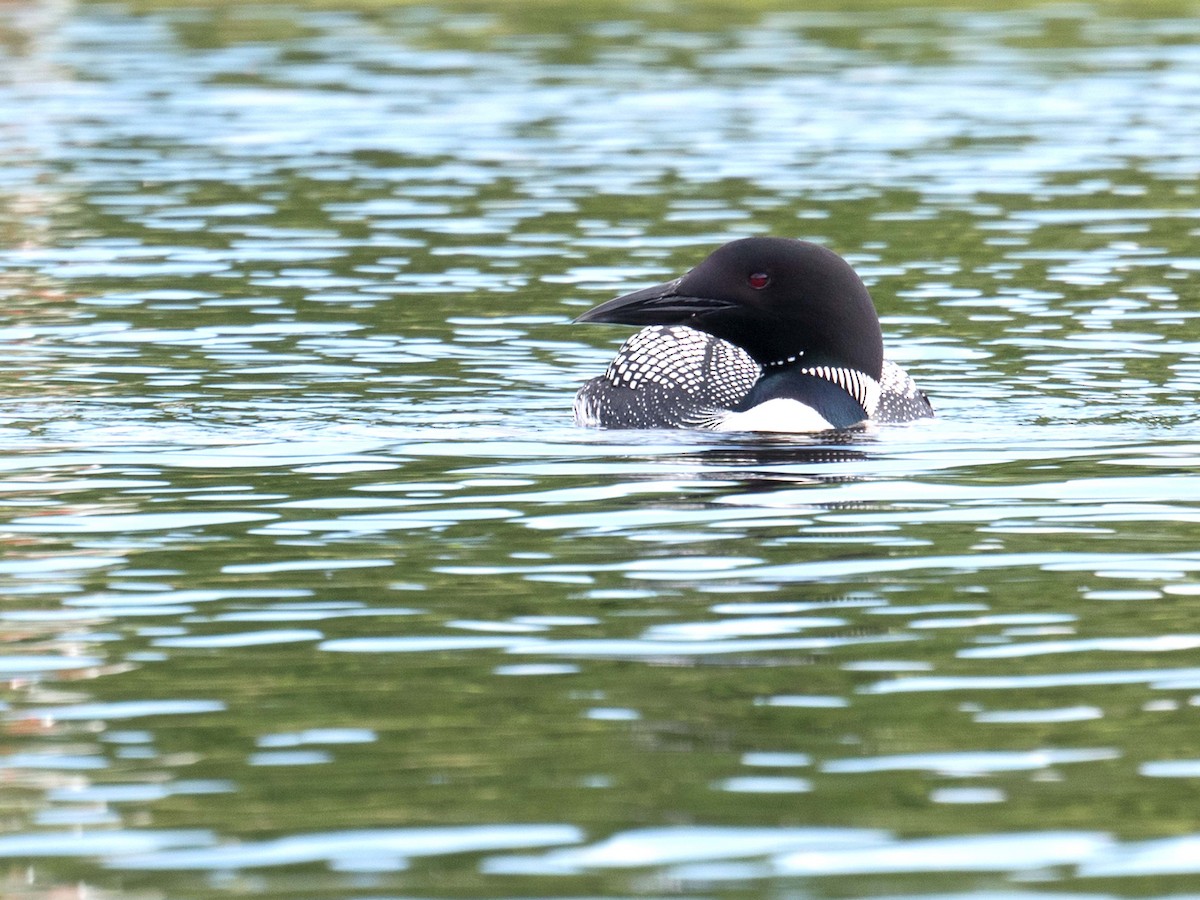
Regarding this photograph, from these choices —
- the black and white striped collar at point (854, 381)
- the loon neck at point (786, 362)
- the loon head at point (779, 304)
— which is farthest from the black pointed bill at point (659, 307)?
the black and white striped collar at point (854, 381)

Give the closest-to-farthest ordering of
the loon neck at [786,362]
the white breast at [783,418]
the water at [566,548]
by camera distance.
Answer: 1. the water at [566,548]
2. the white breast at [783,418]
3. the loon neck at [786,362]

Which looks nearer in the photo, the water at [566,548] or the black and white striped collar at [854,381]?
the water at [566,548]

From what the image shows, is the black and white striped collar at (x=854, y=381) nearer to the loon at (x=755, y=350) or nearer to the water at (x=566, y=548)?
the loon at (x=755, y=350)

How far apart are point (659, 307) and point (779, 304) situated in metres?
0.53

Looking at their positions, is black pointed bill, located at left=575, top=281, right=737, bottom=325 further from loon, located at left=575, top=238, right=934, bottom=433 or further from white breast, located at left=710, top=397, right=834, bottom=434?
white breast, located at left=710, top=397, right=834, bottom=434

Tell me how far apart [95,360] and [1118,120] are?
13.6 meters

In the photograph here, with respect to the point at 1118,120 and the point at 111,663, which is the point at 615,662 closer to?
the point at 111,663

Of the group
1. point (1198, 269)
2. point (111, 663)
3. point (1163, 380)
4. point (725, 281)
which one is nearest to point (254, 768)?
point (111, 663)

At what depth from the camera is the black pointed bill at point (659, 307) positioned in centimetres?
1112

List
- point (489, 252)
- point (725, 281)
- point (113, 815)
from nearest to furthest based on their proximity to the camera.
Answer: point (113, 815) < point (725, 281) < point (489, 252)

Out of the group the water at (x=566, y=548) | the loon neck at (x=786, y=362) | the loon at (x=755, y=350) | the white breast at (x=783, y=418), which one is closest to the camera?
the water at (x=566, y=548)

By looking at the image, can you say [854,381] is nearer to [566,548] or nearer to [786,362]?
[786,362]

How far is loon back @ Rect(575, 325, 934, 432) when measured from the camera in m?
10.9

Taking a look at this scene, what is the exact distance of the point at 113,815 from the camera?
5441mm
